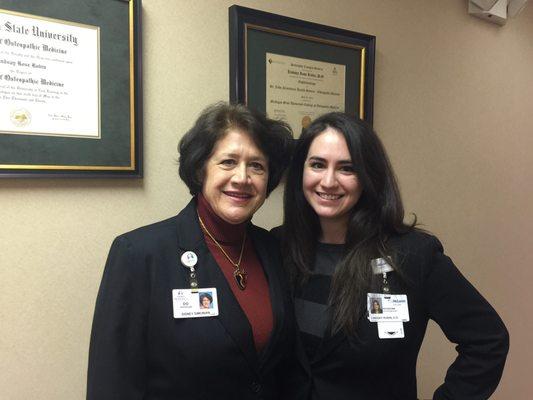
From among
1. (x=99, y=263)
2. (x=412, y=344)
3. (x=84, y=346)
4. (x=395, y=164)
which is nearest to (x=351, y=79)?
(x=395, y=164)

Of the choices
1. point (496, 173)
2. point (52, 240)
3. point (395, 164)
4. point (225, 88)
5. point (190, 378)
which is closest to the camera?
point (190, 378)

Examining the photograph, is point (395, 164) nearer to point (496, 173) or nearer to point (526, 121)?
point (496, 173)

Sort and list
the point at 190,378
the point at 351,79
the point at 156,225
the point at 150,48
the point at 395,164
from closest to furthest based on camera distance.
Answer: the point at 190,378
the point at 156,225
the point at 150,48
the point at 351,79
the point at 395,164

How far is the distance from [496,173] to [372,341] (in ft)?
5.59

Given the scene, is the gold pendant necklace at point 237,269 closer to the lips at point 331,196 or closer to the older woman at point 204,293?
the older woman at point 204,293

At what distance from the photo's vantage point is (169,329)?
1.15m

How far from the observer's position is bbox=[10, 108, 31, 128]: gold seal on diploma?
A: 1.29m

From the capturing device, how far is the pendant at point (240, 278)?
4.20 feet

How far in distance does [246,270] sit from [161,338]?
1.05ft

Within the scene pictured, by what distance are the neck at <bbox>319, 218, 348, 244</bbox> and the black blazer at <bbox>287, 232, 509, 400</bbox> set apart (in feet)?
0.54

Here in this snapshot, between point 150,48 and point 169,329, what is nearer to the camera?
point 169,329

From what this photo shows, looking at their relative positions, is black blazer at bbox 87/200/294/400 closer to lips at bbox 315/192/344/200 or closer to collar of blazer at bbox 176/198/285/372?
collar of blazer at bbox 176/198/285/372

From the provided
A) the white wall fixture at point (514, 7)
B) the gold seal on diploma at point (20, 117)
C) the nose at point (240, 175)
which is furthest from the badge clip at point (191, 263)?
the white wall fixture at point (514, 7)

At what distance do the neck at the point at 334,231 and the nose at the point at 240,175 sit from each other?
1.38ft
